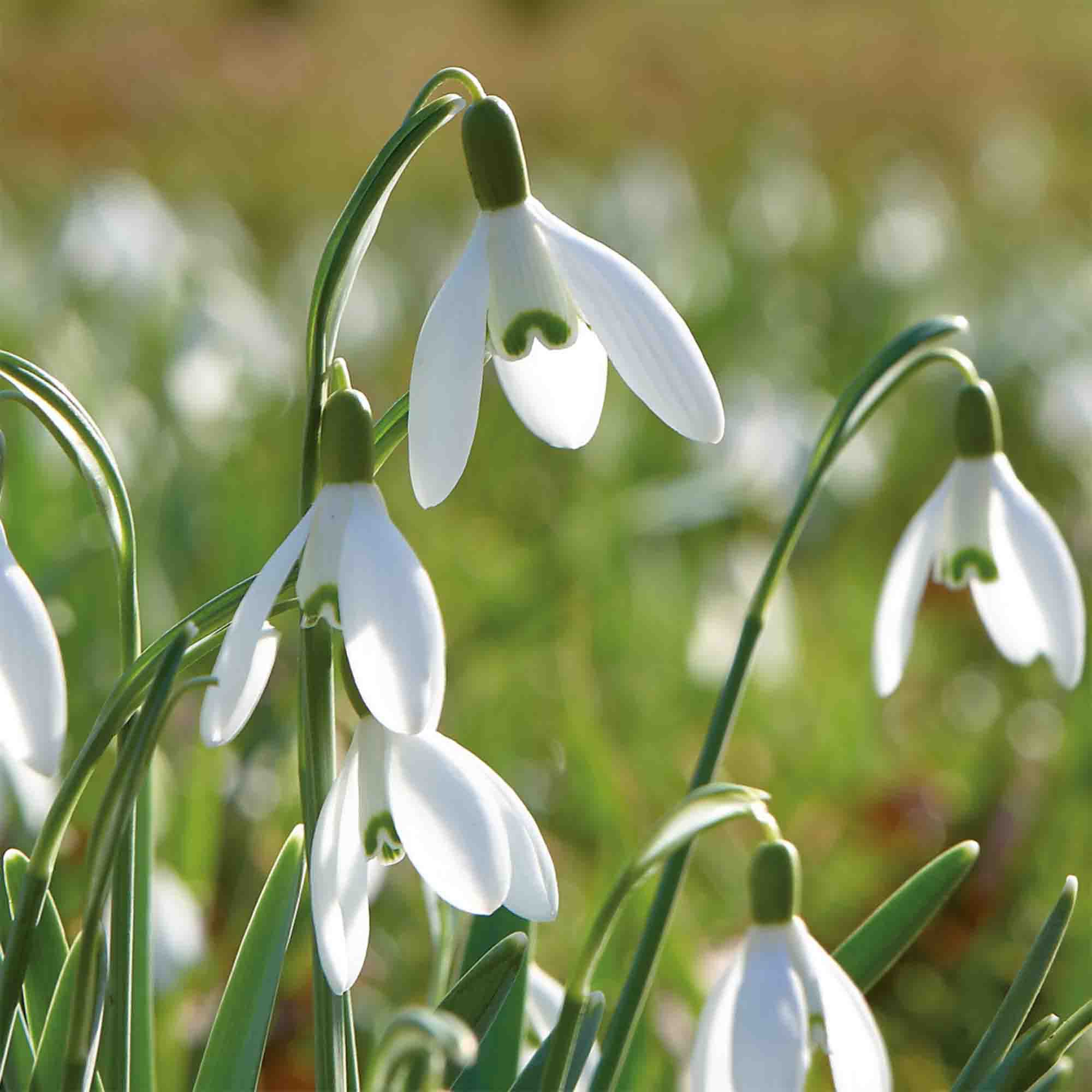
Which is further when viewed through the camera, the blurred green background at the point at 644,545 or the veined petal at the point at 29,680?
the blurred green background at the point at 644,545

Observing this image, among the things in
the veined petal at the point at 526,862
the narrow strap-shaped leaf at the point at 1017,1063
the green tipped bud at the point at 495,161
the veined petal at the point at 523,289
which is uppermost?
the green tipped bud at the point at 495,161

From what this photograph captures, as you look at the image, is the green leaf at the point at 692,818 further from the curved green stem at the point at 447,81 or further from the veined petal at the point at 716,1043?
the curved green stem at the point at 447,81

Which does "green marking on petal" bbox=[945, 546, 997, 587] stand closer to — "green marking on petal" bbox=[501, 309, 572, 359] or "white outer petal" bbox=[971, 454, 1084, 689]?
"white outer petal" bbox=[971, 454, 1084, 689]

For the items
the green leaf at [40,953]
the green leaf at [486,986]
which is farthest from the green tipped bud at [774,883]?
the green leaf at [40,953]

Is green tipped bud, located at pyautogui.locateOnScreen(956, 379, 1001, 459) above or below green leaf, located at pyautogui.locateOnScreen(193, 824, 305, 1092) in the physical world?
above

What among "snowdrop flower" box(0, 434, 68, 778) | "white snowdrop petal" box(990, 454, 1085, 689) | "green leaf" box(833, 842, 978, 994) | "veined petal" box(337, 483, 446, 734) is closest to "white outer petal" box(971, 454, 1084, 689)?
"white snowdrop petal" box(990, 454, 1085, 689)

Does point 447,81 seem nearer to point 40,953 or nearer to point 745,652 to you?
point 745,652
